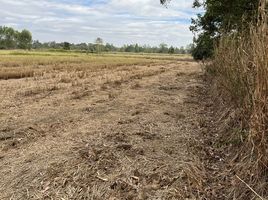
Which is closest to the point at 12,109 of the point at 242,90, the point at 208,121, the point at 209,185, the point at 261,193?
the point at 208,121

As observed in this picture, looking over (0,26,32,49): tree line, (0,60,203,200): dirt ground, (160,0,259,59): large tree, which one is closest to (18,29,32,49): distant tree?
(0,26,32,49): tree line

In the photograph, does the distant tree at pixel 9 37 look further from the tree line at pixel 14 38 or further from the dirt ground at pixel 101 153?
the dirt ground at pixel 101 153

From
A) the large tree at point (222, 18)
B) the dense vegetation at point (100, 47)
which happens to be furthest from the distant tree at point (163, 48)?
the large tree at point (222, 18)

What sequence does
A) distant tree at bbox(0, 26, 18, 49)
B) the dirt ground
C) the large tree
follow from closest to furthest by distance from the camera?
the dirt ground
the large tree
distant tree at bbox(0, 26, 18, 49)

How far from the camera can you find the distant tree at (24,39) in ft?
395

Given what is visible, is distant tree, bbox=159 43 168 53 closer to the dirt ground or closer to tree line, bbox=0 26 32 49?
tree line, bbox=0 26 32 49

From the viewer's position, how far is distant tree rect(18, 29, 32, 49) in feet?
395

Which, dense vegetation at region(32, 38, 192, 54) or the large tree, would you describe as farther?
dense vegetation at region(32, 38, 192, 54)

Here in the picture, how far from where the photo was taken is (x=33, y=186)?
4.46m

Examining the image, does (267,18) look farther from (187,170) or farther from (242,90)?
(187,170)

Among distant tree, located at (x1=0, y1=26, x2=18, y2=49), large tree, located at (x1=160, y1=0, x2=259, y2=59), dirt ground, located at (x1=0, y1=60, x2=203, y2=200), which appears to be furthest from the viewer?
distant tree, located at (x1=0, y1=26, x2=18, y2=49)

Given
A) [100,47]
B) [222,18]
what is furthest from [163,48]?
[222,18]

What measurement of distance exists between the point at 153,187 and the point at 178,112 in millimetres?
4058

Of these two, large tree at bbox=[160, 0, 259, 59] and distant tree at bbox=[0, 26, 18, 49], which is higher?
large tree at bbox=[160, 0, 259, 59]
